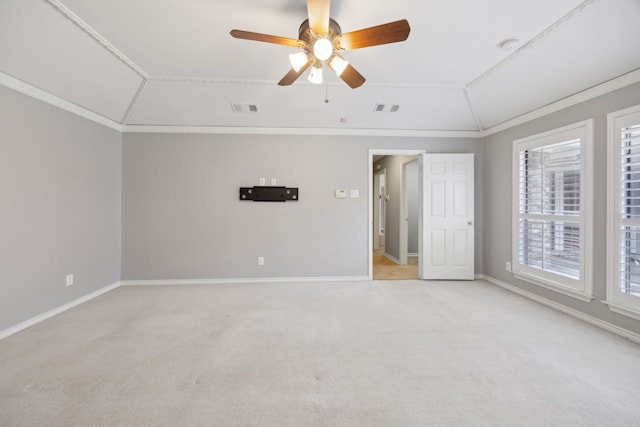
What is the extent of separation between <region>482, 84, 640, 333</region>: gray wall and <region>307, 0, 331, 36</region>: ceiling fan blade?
295 centimetres

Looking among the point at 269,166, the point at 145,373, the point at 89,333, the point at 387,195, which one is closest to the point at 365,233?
the point at 269,166

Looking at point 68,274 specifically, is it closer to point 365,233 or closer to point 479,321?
point 365,233

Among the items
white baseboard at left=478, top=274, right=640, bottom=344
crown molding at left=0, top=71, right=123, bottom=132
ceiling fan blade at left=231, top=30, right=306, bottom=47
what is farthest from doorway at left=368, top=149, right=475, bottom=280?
crown molding at left=0, top=71, right=123, bottom=132

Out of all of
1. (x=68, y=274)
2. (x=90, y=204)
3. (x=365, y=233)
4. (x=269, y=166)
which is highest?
(x=269, y=166)

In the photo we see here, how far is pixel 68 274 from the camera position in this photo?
3.21 m

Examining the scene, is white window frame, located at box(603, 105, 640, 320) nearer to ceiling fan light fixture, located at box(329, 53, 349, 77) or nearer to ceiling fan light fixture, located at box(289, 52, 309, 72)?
ceiling fan light fixture, located at box(329, 53, 349, 77)

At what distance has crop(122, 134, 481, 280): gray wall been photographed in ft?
13.6

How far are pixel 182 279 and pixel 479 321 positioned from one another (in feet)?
13.5

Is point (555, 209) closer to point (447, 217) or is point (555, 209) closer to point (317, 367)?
point (447, 217)

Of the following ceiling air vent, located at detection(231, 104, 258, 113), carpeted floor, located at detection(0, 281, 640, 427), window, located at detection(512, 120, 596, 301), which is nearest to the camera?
carpeted floor, located at detection(0, 281, 640, 427)

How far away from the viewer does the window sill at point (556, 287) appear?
113 inches

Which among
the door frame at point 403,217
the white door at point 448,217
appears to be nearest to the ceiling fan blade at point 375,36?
the white door at point 448,217

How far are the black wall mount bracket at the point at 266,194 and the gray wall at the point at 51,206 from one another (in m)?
1.94

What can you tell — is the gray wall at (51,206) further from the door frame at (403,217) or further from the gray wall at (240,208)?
the door frame at (403,217)
